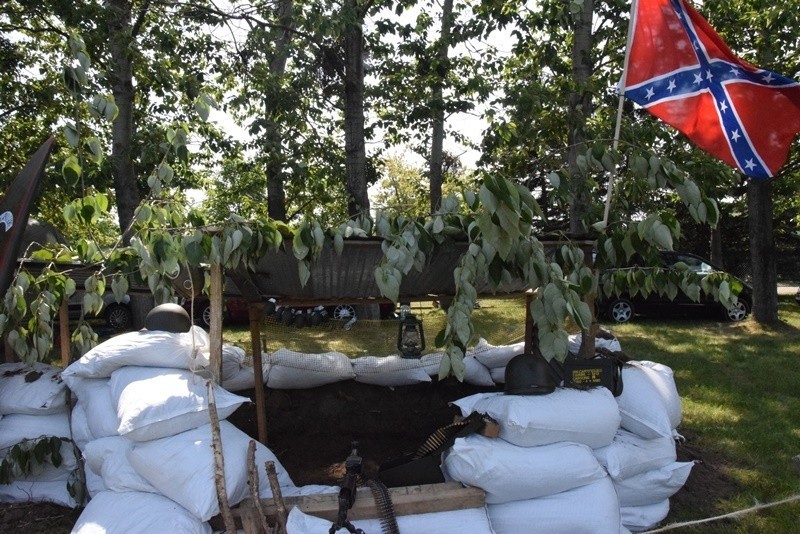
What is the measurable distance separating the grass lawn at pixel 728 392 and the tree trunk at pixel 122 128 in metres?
3.33

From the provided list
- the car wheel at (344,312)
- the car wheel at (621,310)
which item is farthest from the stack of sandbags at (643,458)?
the car wheel at (621,310)

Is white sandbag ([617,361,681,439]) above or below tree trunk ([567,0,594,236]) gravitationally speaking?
below

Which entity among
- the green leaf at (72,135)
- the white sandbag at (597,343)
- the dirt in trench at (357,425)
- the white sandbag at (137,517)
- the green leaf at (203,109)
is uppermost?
the green leaf at (203,109)

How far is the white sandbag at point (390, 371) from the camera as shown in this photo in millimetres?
5352

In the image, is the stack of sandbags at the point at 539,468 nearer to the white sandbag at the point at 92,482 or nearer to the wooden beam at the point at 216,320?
the wooden beam at the point at 216,320

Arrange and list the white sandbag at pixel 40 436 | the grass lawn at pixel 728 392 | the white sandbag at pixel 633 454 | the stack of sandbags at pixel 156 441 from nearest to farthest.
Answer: the stack of sandbags at pixel 156 441
the white sandbag at pixel 633 454
the white sandbag at pixel 40 436
the grass lawn at pixel 728 392

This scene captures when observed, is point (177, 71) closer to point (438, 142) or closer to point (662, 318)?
point (438, 142)

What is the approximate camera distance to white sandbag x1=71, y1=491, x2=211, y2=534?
121 inches

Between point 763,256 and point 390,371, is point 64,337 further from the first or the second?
point 763,256

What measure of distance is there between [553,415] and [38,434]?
10.1ft

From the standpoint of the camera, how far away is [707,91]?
396 cm

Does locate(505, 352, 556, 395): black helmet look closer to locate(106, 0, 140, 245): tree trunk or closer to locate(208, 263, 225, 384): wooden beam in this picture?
locate(208, 263, 225, 384): wooden beam

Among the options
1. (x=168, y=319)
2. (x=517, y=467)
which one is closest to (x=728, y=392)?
(x=517, y=467)

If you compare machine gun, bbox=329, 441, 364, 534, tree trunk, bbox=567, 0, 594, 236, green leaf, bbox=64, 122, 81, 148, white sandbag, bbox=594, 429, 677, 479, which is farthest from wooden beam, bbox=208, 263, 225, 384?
tree trunk, bbox=567, 0, 594, 236
